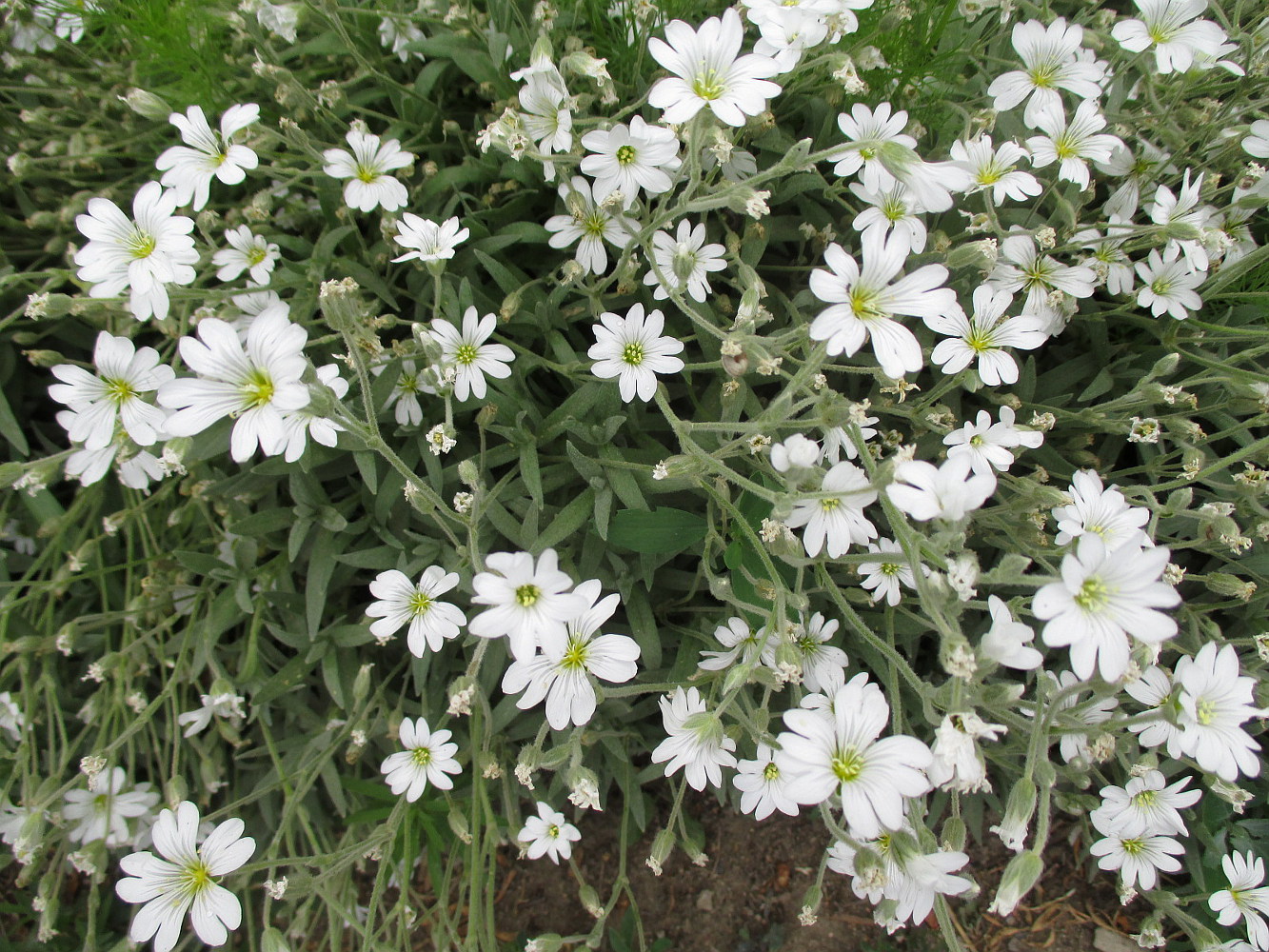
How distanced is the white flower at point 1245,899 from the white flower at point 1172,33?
7.52 feet

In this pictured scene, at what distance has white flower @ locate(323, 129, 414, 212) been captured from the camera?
243 centimetres

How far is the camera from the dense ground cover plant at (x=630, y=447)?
183 cm

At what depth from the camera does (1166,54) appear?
7.78 feet

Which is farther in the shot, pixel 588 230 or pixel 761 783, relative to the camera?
pixel 588 230

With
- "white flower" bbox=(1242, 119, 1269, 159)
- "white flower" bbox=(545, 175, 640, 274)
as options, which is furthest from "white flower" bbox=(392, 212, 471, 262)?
"white flower" bbox=(1242, 119, 1269, 159)

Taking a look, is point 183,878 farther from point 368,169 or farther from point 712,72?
point 712,72

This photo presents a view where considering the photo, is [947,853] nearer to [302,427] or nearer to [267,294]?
[302,427]

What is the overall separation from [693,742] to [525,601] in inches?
24.7

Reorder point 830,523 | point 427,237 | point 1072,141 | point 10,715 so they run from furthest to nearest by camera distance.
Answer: point 10,715 → point 1072,141 → point 427,237 → point 830,523

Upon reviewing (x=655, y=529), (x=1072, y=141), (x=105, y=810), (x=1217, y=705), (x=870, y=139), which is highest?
(x=1072, y=141)

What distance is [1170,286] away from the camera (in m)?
2.41

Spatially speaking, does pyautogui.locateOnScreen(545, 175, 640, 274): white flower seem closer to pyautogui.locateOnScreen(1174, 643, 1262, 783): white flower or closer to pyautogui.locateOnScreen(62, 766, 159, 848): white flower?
pyautogui.locateOnScreen(1174, 643, 1262, 783): white flower

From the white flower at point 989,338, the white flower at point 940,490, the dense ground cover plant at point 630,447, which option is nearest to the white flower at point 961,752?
the dense ground cover plant at point 630,447

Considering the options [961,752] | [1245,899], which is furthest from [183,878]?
[1245,899]
